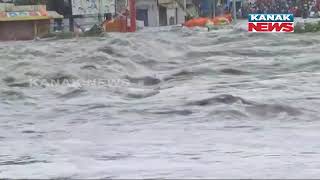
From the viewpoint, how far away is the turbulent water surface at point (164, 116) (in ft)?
19.5

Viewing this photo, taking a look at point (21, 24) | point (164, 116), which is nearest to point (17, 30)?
point (21, 24)

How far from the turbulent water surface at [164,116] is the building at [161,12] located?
31.1 metres

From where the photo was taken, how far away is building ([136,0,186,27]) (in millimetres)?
48875

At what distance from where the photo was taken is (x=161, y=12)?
50500mm

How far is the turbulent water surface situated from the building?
1224 inches

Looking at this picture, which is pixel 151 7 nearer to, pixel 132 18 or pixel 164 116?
pixel 132 18

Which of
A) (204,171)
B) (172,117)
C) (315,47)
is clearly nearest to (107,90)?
(172,117)

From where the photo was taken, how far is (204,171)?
18.3ft

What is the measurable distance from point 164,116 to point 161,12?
4188cm

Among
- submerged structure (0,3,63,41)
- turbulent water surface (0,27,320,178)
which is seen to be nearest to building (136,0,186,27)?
submerged structure (0,3,63,41)

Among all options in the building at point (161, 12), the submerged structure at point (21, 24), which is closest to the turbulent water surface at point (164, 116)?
the submerged structure at point (21, 24)

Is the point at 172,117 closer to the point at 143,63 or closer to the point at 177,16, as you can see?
the point at 143,63

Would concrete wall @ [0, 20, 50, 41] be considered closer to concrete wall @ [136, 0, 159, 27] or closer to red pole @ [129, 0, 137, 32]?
red pole @ [129, 0, 137, 32]

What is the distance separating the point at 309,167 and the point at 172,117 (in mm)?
3457
